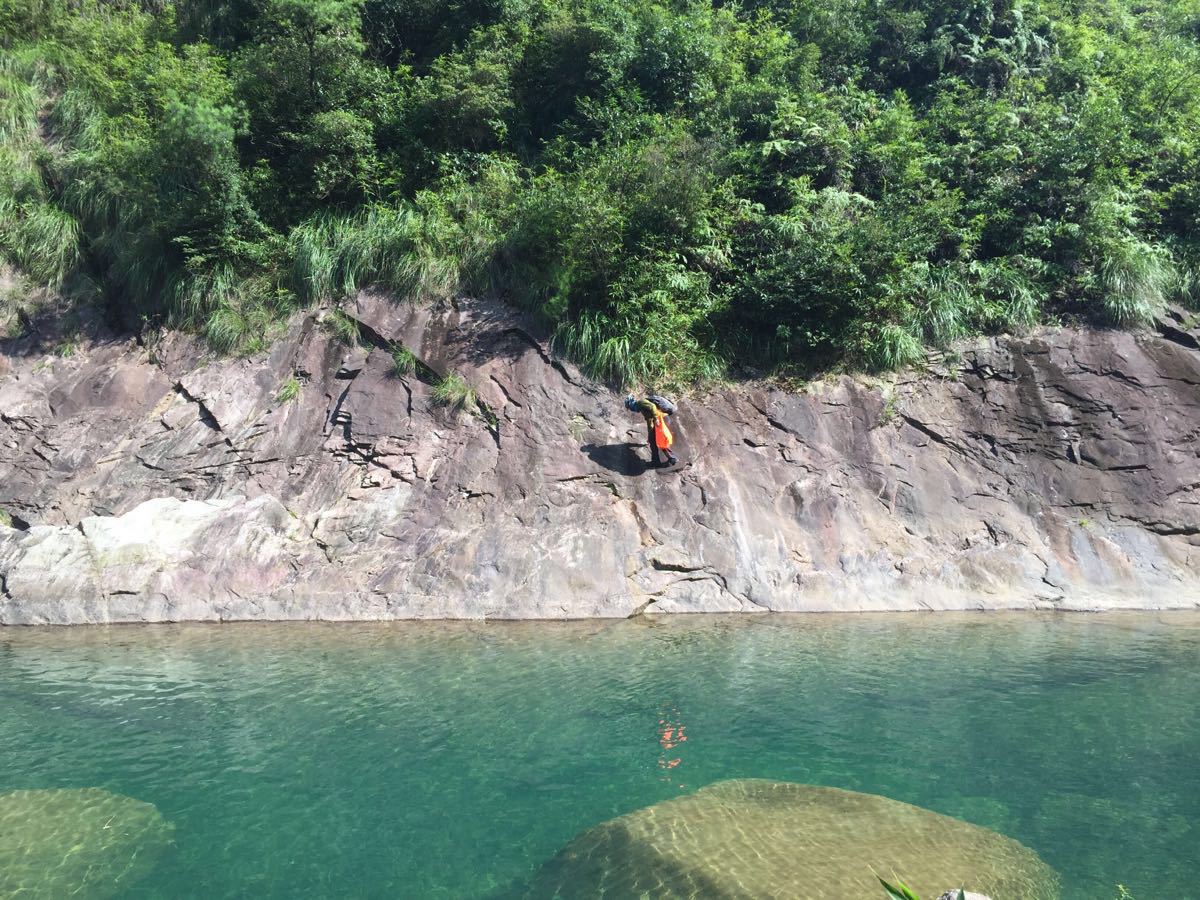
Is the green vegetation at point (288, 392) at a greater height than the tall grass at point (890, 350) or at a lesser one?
lesser

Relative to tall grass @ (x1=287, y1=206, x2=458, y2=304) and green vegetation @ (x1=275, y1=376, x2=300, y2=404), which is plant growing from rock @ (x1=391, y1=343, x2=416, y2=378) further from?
green vegetation @ (x1=275, y1=376, x2=300, y2=404)

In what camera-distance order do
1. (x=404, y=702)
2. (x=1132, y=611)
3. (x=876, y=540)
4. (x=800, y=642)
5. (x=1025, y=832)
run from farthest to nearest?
(x=876, y=540)
(x=1132, y=611)
(x=800, y=642)
(x=404, y=702)
(x=1025, y=832)

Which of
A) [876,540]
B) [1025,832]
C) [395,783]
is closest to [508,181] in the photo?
[876,540]

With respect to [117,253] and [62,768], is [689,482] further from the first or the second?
[117,253]

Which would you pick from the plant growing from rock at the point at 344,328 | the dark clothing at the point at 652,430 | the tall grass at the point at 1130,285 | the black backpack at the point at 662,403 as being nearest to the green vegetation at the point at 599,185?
the tall grass at the point at 1130,285

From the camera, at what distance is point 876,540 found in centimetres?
1259

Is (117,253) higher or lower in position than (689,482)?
higher

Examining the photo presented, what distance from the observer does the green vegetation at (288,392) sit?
555 inches

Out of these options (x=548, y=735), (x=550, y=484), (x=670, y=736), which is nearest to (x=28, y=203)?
(x=550, y=484)

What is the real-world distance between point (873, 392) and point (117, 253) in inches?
569

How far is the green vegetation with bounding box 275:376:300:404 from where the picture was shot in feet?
46.2

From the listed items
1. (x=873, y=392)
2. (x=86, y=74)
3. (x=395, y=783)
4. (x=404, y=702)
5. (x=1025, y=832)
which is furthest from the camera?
(x=86, y=74)

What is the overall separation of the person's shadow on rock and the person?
218 mm

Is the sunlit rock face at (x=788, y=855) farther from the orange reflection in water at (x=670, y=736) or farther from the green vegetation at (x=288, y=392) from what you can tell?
the green vegetation at (x=288, y=392)
